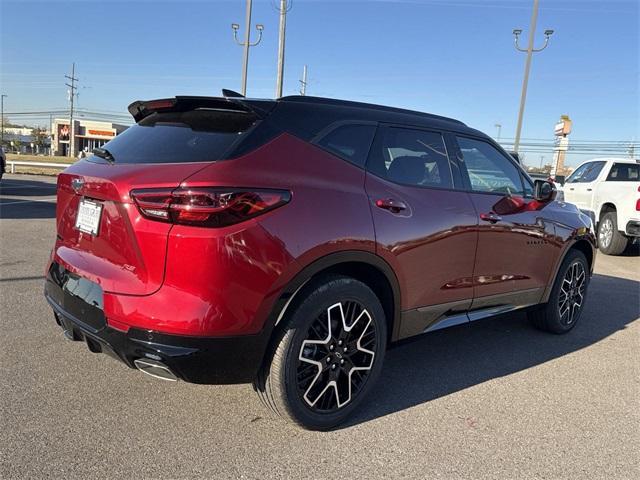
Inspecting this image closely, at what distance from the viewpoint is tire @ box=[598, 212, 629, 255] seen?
10242mm

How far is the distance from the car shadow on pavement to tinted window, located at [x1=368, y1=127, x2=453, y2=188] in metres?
1.05

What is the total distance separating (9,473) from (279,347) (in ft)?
4.36

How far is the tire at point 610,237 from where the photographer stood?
10242mm

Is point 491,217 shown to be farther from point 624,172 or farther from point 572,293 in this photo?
point 624,172

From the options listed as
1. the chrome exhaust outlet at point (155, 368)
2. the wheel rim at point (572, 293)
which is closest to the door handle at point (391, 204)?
the chrome exhaust outlet at point (155, 368)

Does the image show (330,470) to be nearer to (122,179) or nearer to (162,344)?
(162,344)

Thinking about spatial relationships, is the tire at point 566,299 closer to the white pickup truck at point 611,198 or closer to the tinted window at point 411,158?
the tinted window at point 411,158

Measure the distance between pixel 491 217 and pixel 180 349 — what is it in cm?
245

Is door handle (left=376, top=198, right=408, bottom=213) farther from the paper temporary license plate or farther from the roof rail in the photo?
the paper temporary license plate

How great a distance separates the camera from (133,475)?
234 centimetres

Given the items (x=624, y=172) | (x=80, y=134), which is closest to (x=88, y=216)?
(x=624, y=172)

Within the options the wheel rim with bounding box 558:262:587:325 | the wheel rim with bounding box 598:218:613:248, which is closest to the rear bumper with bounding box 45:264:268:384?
the wheel rim with bounding box 558:262:587:325

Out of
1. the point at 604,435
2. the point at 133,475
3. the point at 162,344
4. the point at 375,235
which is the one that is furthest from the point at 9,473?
the point at 604,435

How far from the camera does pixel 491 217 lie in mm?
3721
